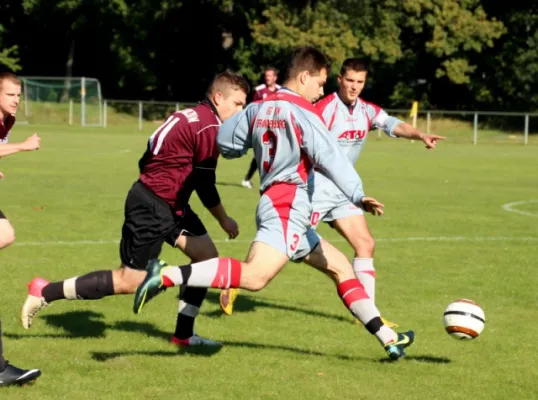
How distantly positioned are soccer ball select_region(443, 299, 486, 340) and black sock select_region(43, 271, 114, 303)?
2.31 metres

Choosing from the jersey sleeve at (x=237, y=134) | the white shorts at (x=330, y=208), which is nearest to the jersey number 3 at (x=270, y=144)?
the jersey sleeve at (x=237, y=134)

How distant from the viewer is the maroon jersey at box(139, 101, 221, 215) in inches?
272

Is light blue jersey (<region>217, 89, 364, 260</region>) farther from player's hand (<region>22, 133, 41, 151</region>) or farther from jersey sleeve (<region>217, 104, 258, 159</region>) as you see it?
player's hand (<region>22, 133, 41, 151</region>)

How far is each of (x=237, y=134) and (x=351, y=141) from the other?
246cm

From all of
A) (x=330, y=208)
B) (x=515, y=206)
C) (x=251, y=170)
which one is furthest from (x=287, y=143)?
(x=251, y=170)

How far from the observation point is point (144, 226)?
6.85 metres

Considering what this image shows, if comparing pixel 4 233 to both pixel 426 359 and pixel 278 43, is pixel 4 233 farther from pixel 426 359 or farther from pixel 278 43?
pixel 278 43

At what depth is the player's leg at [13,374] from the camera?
581 cm

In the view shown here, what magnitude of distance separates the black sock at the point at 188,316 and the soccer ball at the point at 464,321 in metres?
1.73

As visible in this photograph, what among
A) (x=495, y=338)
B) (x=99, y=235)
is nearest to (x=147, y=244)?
(x=495, y=338)

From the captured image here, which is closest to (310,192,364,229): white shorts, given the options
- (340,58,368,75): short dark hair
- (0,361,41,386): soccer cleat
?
(340,58,368,75): short dark hair

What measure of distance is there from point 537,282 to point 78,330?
15.7 feet

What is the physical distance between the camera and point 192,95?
59688mm

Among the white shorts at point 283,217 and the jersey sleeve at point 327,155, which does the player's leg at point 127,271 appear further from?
the jersey sleeve at point 327,155
